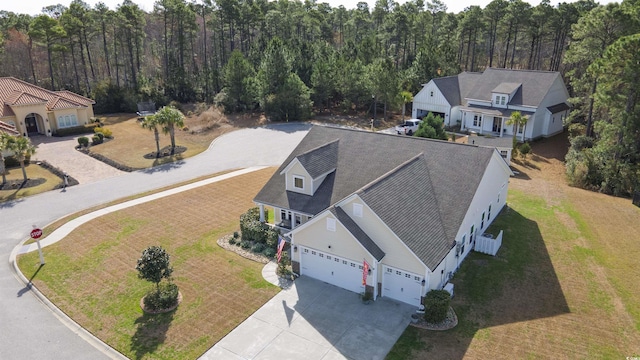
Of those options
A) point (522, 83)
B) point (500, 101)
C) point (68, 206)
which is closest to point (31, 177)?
point (68, 206)

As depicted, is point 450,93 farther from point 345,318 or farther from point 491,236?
point 345,318

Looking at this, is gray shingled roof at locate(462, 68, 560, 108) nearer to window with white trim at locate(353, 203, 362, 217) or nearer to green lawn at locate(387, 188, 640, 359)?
green lawn at locate(387, 188, 640, 359)

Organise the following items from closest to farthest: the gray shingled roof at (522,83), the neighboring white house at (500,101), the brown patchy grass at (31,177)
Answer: the brown patchy grass at (31,177) < the neighboring white house at (500,101) < the gray shingled roof at (522,83)

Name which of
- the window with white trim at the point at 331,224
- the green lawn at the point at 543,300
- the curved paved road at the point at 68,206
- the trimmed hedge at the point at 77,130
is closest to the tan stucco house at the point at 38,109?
the trimmed hedge at the point at 77,130

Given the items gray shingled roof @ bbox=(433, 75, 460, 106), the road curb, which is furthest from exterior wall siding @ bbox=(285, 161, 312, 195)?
gray shingled roof @ bbox=(433, 75, 460, 106)

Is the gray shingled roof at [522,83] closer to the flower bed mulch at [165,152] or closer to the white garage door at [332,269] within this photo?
the flower bed mulch at [165,152]

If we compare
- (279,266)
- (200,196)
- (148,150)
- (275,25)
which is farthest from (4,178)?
(275,25)

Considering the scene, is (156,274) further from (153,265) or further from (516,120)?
(516,120)
